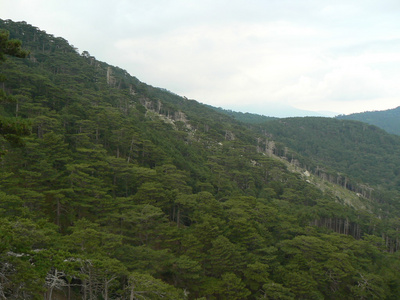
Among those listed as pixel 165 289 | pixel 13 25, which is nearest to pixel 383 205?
pixel 165 289

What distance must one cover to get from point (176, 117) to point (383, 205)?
7201cm

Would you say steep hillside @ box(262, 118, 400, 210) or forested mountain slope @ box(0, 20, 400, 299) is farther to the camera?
steep hillside @ box(262, 118, 400, 210)

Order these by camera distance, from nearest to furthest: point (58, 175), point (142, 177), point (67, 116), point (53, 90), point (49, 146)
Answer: point (58, 175) → point (49, 146) → point (142, 177) → point (67, 116) → point (53, 90)

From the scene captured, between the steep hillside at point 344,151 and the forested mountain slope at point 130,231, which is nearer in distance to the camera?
the forested mountain slope at point 130,231

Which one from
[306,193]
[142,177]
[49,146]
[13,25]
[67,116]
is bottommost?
[306,193]

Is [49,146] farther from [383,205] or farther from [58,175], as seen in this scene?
[383,205]

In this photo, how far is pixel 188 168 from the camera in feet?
129

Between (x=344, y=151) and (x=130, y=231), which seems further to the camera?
(x=344, y=151)

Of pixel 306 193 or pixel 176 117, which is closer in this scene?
pixel 306 193

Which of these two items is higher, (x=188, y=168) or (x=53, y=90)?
(x=53, y=90)

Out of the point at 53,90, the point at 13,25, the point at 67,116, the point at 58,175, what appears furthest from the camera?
the point at 13,25

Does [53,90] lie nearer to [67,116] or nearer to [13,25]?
[67,116]

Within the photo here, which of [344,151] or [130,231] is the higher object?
[344,151]

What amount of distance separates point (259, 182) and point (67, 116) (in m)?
38.9
